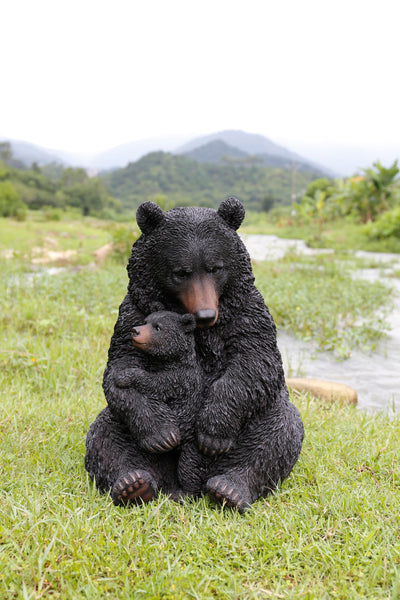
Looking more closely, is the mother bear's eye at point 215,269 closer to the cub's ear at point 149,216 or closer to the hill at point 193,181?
the cub's ear at point 149,216

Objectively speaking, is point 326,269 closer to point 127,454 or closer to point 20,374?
point 20,374

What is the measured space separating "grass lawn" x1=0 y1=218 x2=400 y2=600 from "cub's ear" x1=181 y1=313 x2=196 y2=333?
70cm

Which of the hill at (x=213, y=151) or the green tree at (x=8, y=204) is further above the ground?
the hill at (x=213, y=151)

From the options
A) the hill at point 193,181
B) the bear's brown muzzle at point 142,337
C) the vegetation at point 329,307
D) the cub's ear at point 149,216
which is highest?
the hill at point 193,181

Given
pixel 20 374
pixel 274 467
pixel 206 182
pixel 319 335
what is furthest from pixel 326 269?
pixel 206 182

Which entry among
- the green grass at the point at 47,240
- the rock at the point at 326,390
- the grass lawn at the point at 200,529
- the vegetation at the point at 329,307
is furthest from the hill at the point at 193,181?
the grass lawn at the point at 200,529

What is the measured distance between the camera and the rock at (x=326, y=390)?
363cm

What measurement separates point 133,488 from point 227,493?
0.38m

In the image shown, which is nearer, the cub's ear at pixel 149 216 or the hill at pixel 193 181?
the cub's ear at pixel 149 216

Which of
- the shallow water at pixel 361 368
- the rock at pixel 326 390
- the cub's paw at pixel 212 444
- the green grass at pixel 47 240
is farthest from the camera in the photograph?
the green grass at pixel 47 240

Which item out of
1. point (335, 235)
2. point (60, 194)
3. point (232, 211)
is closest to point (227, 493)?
point (232, 211)

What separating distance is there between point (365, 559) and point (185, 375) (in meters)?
0.94

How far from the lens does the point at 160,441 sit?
1979 millimetres

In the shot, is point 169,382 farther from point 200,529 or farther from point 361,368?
point 361,368
